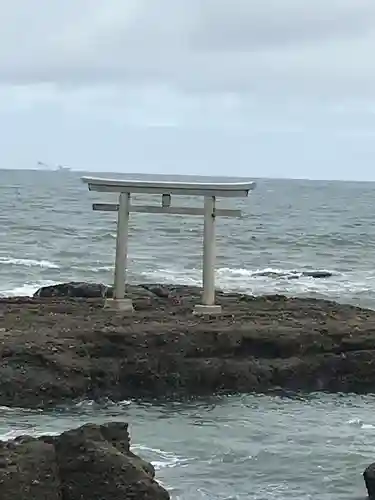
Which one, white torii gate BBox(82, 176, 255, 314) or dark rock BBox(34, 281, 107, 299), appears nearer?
white torii gate BBox(82, 176, 255, 314)

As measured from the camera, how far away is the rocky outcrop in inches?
353

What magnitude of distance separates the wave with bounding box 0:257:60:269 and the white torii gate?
17.6 meters

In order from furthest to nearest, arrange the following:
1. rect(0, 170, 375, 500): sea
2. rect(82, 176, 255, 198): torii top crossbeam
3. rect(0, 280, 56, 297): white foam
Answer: rect(0, 280, 56, 297): white foam → rect(82, 176, 255, 198): torii top crossbeam → rect(0, 170, 375, 500): sea

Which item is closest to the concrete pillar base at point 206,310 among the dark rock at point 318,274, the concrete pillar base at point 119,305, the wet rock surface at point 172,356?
the wet rock surface at point 172,356

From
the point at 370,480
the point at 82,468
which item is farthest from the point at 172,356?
the point at 82,468

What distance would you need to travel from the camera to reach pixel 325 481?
11.0 metres

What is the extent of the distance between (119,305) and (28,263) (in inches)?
744

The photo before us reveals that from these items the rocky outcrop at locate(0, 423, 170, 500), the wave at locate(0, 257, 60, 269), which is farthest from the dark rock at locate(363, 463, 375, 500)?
the wave at locate(0, 257, 60, 269)

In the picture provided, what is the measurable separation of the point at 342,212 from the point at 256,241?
35345mm

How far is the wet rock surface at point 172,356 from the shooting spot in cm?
1346

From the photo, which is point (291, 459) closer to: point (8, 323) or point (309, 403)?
point (309, 403)

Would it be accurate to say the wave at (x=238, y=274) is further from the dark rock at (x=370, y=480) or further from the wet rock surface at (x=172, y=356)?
the dark rock at (x=370, y=480)

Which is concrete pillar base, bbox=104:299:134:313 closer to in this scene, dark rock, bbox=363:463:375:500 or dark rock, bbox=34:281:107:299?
dark rock, bbox=34:281:107:299

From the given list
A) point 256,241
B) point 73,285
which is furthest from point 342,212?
point 73,285
